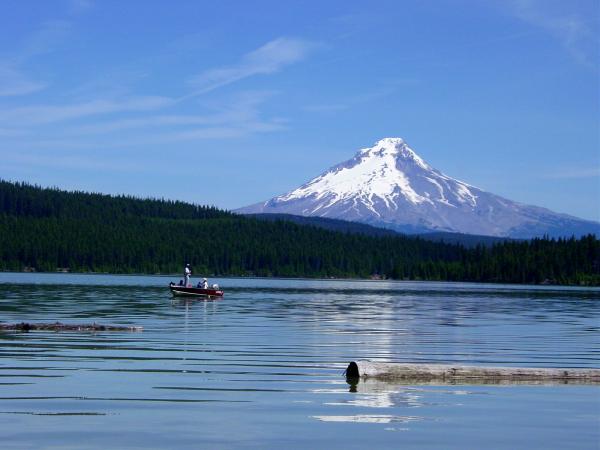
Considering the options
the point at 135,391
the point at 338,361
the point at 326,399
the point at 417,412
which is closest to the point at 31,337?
the point at 338,361

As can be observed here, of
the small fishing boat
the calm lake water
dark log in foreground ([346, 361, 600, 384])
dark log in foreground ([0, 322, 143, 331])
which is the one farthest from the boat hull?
dark log in foreground ([346, 361, 600, 384])

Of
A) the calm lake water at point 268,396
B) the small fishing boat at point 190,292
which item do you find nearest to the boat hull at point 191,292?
the small fishing boat at point 190,292

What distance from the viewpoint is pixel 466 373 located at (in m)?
28.9

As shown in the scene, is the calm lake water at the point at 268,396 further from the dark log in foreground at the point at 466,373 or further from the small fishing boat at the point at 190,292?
the small fishing boat at the point at 190,292

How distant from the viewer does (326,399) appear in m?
24.8

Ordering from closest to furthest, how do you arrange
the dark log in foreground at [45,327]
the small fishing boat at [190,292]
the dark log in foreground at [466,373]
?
the dark log in foreground at [466,373] < the dark log in foreground at [45,327] < the small fishing boat at [190,292]

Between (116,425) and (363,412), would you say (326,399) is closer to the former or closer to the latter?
(363,412)

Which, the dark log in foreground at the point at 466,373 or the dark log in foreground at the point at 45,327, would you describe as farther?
the dark log in foreground at the point at 45,327

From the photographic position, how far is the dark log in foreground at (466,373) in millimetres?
28266

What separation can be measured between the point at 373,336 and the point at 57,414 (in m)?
29.2

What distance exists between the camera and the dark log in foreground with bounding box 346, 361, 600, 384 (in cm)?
2827

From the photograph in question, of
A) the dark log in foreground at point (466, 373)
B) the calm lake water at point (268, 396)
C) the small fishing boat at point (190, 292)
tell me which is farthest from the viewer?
the small fishing boat at point (190, 292)

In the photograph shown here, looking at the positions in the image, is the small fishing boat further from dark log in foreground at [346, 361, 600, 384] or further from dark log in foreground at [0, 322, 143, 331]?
dark log in foreground at [346, 361, 600, 384]

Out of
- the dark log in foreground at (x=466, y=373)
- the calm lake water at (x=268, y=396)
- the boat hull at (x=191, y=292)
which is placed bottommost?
the calm lake water at (x=268, y=396)
